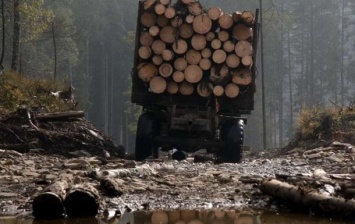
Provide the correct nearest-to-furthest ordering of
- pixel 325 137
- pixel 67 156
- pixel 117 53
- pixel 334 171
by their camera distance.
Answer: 1. pixel 334 171
2. pixel 67 156
3. pixel 325 137
4. pixel 117 53

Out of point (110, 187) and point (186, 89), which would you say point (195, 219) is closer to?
point (110, 187)

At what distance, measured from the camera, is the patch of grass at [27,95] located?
15.2 m

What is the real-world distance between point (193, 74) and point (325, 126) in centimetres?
647

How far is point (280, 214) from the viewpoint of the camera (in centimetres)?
566

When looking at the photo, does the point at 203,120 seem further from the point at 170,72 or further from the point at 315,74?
the point at 315,74

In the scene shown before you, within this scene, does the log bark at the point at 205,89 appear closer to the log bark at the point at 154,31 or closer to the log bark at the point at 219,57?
the log bark at the point at 219,57

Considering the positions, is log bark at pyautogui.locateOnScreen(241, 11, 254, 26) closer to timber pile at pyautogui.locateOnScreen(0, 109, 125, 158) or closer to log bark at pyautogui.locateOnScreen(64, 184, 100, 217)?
timber pile at pyautogui.locateOnScreen(0, 109, 125, 158)

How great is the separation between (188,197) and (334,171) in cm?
308

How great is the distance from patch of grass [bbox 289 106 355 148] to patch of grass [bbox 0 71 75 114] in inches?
285

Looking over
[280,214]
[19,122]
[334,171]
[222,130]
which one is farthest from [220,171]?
[19,122]

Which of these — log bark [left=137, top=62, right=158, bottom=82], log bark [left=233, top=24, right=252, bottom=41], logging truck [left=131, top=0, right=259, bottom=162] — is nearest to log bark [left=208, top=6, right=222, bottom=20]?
logging truck [left=131, top=0, right=259, bottom=162]

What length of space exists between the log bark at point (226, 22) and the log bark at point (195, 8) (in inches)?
19.2

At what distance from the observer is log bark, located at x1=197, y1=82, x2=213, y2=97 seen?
12.0 meters

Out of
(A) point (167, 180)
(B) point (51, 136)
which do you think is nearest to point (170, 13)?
(B) point (51, 136)
